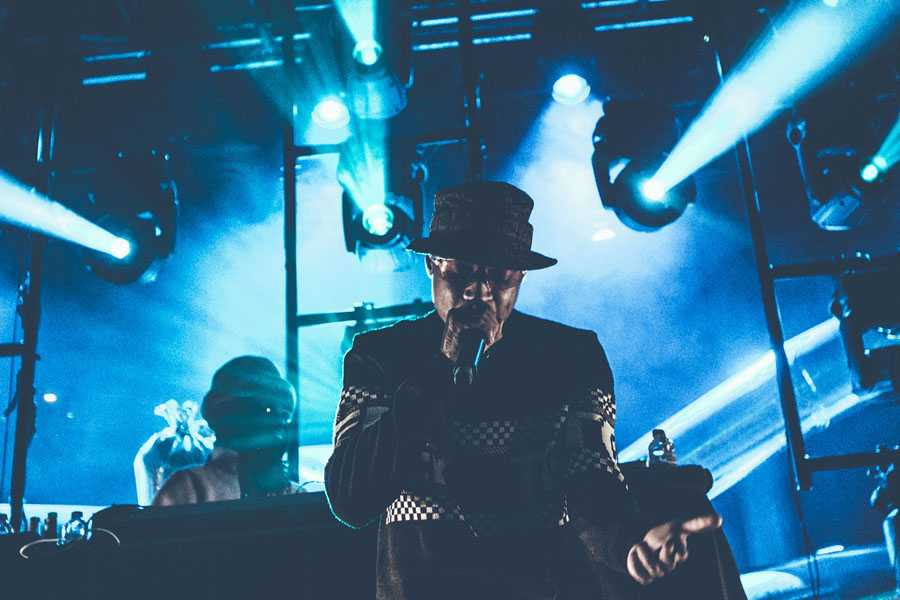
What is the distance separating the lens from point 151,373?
860 centimetres

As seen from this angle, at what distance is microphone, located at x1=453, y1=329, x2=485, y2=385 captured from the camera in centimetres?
141

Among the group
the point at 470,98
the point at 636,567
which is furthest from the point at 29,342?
the point at 636,567

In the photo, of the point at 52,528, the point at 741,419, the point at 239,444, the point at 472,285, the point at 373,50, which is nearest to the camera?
the point at 472,285

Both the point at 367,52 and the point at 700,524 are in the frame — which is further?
the point at 367,52

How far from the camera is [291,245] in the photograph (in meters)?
4.45

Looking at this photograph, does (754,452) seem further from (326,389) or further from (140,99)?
(140,99)

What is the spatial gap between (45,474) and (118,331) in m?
1.89

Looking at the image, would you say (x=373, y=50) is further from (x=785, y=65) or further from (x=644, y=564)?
(x=644, y=564)

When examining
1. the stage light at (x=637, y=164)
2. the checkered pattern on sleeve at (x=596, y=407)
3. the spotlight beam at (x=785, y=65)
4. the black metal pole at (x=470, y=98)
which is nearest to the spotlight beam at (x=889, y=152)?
the spotlight beam at (x=785, y=65)

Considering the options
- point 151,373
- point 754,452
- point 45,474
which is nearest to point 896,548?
point 754,452

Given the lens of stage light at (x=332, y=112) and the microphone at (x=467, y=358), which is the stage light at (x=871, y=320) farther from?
the microphone at (x=467, y=358)

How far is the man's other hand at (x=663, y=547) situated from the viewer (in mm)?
1446

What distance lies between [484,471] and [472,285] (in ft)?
1.42

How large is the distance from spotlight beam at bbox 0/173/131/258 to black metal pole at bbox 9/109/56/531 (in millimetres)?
89
